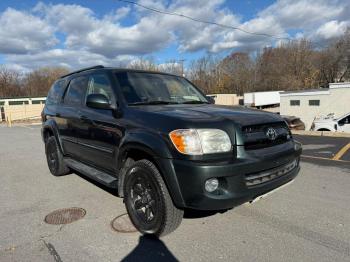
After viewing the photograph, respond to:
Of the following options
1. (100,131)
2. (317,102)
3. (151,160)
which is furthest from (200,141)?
(317,102)

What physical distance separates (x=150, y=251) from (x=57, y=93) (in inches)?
157

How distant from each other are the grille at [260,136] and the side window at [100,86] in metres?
1.79

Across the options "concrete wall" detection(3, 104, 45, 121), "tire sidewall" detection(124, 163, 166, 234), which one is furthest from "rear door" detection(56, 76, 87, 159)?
"concrete wall" detection(3, 104, 45, 121)

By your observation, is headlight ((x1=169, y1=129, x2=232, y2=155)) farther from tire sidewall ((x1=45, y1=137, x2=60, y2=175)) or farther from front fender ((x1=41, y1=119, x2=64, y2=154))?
tire sidewall ((x1=45, y1=137, x2=60, y2=175))

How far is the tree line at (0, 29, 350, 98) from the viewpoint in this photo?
57.4 meters

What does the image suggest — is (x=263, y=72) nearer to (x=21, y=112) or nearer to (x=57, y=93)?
(x=21, y=112)

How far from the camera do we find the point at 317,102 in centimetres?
3042

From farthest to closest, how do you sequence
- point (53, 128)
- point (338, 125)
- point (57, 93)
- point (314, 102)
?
point (314, 102), point (338, 125), point (57, 93), point (53, 128)

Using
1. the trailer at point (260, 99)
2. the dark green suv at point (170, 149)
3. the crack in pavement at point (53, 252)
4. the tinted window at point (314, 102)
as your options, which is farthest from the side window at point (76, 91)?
the trailer at point (260, 99)

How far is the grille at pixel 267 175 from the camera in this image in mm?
3125

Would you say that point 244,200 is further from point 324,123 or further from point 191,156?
point 324,123

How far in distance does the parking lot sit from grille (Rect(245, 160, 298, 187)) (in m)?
0.64

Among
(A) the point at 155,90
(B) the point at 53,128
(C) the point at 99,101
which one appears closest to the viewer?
(C) the point at 99,101

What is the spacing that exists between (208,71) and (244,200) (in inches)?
2961
